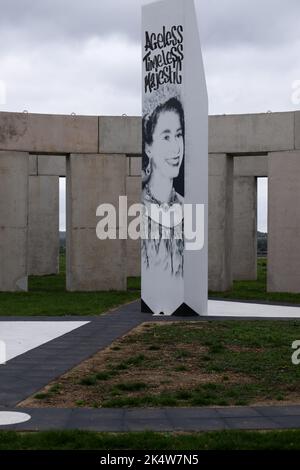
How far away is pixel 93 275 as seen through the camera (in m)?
21.2

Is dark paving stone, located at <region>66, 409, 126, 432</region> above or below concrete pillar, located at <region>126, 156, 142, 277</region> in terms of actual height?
below

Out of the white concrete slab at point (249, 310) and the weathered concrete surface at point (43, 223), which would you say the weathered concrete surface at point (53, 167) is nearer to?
the weathered concrete surface at point (43, 223)

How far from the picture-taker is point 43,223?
1195 inches

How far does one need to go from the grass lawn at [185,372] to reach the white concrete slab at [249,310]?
96.0 inches

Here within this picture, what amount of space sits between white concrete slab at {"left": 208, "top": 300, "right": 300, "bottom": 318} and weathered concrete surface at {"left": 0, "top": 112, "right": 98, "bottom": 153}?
6820 millimetres

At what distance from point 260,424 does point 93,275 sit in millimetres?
15861

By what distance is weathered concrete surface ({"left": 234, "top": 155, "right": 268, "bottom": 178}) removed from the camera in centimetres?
2803

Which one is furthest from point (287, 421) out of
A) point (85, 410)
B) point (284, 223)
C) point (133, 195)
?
point (133, 195)

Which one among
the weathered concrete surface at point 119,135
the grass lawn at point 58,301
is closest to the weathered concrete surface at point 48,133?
the weathered concrete surface at point 119,135

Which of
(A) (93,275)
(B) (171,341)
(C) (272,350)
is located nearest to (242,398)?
(C) (272,350)

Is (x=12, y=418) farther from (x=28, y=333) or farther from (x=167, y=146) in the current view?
(x=167, y=146)

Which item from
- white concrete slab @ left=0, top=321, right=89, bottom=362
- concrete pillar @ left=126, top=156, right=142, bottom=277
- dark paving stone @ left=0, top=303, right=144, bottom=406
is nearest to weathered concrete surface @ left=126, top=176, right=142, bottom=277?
concrete pillar @ left=126, top=156, right=142, bottom=277

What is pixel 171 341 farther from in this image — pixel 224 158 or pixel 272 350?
pixel 224 158
